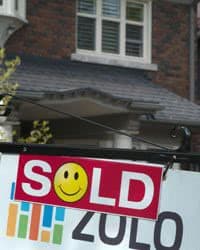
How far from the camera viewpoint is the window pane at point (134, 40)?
43.8ft

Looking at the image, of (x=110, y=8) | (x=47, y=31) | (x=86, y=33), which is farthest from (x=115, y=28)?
(x=47, y=31)

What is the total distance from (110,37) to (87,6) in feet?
2.55

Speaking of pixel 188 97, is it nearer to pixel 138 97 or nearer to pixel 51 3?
pixel 138 97

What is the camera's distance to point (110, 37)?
13.1m

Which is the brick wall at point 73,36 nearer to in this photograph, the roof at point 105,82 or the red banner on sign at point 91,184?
the roof at point 105,82

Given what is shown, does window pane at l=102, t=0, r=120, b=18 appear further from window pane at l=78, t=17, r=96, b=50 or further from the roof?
the roof

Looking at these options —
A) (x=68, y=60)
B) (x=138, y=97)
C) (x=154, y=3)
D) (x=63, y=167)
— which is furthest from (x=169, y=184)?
(x=154, y=3)

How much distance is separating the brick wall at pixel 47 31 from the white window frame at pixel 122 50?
11.2 inches

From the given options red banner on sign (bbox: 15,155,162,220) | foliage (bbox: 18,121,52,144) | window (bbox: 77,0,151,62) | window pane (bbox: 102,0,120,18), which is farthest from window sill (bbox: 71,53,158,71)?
red banner on sign (bbox: 15,155,162,220)

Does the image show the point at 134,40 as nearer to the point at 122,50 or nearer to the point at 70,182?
the point at 122,50

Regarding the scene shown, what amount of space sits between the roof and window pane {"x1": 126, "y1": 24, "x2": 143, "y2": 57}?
0.52 m

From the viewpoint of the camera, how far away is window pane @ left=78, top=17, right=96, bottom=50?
12.7m

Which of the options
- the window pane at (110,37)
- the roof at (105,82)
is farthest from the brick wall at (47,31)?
the window pane at (110,37)

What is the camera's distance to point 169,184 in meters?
2.57
